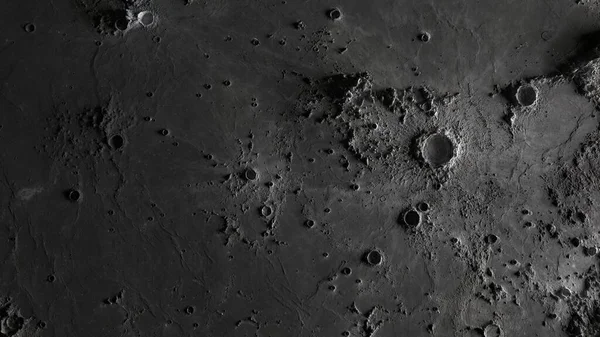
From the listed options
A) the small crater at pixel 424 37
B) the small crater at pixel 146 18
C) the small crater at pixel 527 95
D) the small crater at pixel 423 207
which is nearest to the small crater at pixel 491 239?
the small crater at pixel 423 207

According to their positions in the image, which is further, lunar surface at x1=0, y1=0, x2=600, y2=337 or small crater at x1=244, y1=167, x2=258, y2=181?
small crater at x1=244, y1=167, x2=258, y2=181

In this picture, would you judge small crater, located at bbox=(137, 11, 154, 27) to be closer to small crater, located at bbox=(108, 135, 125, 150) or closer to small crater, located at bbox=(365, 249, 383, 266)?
small crater, located at bbox=(108, 135, 125, 150)

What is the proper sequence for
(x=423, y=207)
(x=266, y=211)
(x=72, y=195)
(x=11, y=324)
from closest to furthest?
1. (x=11, y=324)
2. (x=72, y=195)
3. (x=266, y=211)
4. (x=423, y=207)

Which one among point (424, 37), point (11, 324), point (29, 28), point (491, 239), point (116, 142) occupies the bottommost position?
point (11, 324)

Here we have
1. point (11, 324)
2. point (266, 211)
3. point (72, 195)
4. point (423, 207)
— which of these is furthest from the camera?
point (423, 207)

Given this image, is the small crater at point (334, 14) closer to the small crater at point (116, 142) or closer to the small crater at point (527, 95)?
the small crater at point (527, 95)

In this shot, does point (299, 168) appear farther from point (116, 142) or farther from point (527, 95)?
point (527, 95)

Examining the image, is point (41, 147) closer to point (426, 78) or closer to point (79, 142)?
point (79, 142)

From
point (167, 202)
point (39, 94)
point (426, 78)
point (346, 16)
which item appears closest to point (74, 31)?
point (39, 94)

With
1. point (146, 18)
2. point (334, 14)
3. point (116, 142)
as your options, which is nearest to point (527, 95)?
point (334, 14)

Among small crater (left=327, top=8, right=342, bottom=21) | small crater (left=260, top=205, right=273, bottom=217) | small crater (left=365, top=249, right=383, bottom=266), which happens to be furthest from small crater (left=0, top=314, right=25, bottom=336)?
small crater (left=327, top=8, right=342, bottom=21)
